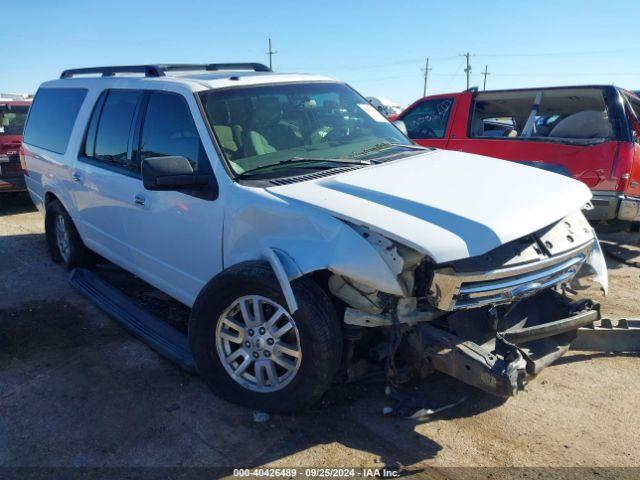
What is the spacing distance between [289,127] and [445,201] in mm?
1401

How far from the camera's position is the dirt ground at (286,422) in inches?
113

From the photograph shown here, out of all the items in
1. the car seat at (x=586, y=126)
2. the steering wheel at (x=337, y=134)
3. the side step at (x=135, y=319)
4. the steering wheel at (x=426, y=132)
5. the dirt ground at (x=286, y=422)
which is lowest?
the dirt ground at (x=286, y=422)

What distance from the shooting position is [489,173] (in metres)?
3.63

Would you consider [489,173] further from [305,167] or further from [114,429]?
[114,429]

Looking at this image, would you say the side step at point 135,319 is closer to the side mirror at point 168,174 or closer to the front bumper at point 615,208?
the side mirror at point 168,174

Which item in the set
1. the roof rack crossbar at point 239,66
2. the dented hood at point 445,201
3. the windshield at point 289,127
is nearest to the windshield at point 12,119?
the roof rack crossbar at point 239,66

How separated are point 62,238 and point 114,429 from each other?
3440 millimetres

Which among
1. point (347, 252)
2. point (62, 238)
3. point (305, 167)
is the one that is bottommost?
point (62, 238)

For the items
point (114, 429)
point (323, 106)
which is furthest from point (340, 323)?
point (323, 106)

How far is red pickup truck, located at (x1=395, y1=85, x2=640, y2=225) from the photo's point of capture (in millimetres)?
6195

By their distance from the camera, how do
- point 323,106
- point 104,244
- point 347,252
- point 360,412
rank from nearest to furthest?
1. point 347,252
2. point 360,412
3. point 323,106
4. point 104,244

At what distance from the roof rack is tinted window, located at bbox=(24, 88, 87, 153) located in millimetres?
296

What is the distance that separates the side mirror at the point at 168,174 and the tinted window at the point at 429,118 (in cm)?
524

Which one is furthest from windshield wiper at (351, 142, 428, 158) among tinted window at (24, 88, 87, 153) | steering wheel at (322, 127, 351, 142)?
tinted window at (24, 88, 87, 153)
